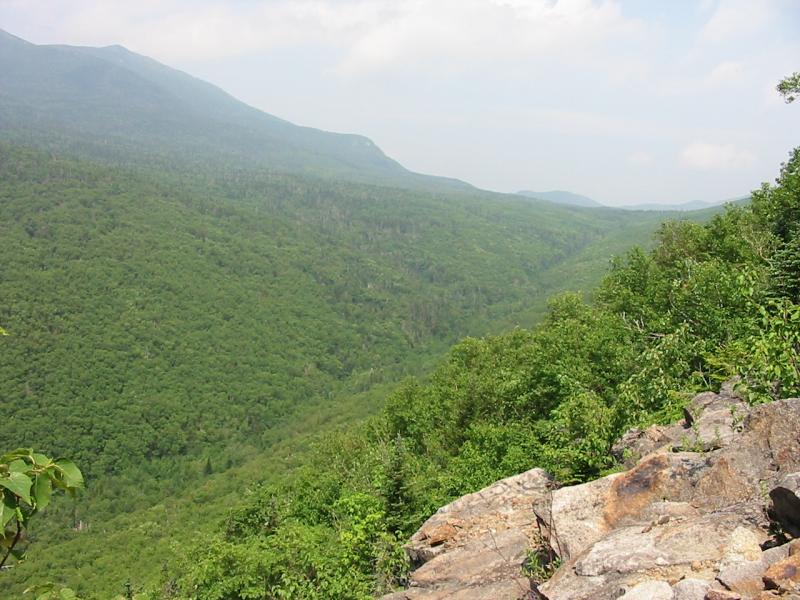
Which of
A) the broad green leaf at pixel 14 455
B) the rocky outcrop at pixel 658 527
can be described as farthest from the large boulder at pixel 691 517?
the broad green leaf at pixel 14 455

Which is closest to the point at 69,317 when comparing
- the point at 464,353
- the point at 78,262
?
the point at 78,262

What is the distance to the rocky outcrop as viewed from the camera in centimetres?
579

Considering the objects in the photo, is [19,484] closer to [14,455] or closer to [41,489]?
Result: [41,489]

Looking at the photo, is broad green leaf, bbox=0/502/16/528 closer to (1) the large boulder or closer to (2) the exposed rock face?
Answer: (1) the large boulder

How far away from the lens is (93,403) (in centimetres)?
14350

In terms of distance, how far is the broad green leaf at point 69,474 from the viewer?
3217mm

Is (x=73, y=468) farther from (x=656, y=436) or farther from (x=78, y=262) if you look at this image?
(x=78, y=262)

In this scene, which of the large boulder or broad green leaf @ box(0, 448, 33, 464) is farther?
the large boulder

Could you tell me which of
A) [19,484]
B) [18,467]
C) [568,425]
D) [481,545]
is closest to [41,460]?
[18,467]

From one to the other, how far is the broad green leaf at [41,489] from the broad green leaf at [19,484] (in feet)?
0.29

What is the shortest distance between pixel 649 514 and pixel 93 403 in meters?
164

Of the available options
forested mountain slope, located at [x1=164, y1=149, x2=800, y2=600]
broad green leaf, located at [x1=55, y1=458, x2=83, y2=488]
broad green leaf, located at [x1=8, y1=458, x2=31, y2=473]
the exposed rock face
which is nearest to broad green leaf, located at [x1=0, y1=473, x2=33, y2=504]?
broad green leaf, located at [x1=8, y1=458, x2=31, y2=473]

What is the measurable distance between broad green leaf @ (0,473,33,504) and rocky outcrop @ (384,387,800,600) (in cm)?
572

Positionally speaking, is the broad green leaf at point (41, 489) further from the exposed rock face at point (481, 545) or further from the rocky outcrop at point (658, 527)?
the exposed rock face at point (481, 545)
